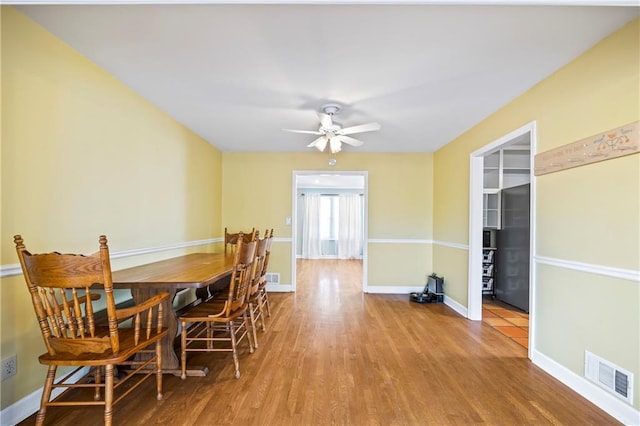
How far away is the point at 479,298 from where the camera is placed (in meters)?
3.32

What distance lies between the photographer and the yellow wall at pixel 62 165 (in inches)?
59.9

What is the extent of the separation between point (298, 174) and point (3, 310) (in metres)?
3.57

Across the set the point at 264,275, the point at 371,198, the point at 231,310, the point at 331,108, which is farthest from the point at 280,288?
the point at 331,108

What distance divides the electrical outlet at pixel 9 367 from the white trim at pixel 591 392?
11.4 ft

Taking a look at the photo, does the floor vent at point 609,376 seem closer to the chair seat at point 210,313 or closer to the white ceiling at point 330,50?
the white ceiling at point 330,50

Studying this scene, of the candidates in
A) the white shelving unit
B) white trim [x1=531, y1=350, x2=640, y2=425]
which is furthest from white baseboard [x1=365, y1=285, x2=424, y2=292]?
white trim [x1=531, y1=350, x2=640, y2=425]

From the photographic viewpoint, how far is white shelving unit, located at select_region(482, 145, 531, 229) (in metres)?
4.21

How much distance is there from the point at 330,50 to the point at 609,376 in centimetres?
270

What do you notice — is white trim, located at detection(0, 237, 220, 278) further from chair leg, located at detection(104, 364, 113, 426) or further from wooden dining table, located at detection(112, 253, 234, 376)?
chair leg, located at detection(104, 364, 113, 426)

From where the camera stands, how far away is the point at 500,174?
4230 mm

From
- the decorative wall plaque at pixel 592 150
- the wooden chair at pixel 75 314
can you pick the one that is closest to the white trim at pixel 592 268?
the decorative wall plaque at pixel 592 150

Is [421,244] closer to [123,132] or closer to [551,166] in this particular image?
[551,166]

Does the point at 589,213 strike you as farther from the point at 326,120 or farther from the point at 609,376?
the point at 326,120

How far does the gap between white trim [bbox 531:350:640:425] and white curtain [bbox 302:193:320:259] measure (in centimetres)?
637
